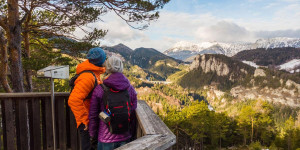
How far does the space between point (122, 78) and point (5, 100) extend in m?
2.22

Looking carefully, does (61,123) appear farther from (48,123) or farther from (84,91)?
(84,91)

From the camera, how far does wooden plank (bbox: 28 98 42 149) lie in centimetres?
351

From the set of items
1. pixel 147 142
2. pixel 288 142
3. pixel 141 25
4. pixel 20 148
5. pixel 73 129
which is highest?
pixel 141 25

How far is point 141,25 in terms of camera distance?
908 centimetres

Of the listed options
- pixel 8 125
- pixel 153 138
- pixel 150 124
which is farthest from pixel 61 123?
pixel 153 138

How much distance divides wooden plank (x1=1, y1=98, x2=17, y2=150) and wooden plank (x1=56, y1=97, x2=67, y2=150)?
0.70m

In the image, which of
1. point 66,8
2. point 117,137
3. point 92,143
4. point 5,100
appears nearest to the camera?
point 117,137

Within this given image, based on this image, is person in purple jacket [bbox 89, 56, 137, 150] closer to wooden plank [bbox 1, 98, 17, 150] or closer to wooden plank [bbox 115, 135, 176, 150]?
wooden plank [bbox 115, 135, 176, 150]

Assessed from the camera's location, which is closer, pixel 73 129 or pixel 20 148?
pixel 20 148

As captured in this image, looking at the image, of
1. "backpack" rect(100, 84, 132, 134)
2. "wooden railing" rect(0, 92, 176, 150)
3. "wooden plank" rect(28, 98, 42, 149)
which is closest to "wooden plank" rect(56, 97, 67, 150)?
"wooden railing" rect(0, 92, 176, 150)

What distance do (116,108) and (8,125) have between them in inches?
86.3

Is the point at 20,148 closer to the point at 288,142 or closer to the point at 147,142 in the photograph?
the point at 147,142

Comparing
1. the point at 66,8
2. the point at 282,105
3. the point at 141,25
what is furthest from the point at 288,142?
the point at 282,105

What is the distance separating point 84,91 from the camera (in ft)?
9.14
